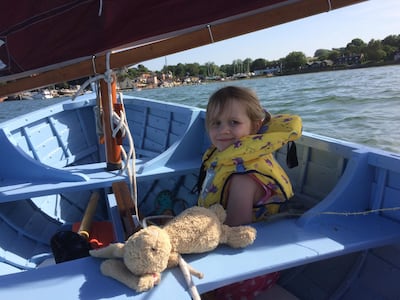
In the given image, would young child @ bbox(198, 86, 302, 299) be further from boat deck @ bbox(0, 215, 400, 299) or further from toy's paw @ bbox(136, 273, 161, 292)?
toy's paw @ bbox(136, 273, 161, 292)

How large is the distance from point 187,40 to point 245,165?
733 millimetres

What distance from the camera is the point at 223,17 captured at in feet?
5.87

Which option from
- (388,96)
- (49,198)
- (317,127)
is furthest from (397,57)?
(49,198)

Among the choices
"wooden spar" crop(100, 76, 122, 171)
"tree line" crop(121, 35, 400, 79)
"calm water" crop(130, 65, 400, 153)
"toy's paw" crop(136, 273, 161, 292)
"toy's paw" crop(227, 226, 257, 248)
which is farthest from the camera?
"tree line" crop(121, 35, 400, 79)

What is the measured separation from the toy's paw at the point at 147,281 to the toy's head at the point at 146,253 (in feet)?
0.05

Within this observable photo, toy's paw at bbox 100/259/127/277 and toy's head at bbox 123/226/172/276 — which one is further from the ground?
toy's head at bbox 123/226/172/276

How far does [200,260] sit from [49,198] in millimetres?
2652

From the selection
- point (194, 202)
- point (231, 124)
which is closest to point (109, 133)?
point (194, 202)

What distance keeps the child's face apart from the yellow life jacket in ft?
0.27

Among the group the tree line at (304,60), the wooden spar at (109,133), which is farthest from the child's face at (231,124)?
the tree line at (304,60)

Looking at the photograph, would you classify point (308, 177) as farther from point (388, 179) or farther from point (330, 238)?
point (330, 238)

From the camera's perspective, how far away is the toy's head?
1229 mm

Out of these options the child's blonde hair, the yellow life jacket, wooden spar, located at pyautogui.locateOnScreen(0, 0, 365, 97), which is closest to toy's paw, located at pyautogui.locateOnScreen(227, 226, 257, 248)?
the yellow life jacket

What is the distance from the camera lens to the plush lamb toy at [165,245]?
124 centimetres
